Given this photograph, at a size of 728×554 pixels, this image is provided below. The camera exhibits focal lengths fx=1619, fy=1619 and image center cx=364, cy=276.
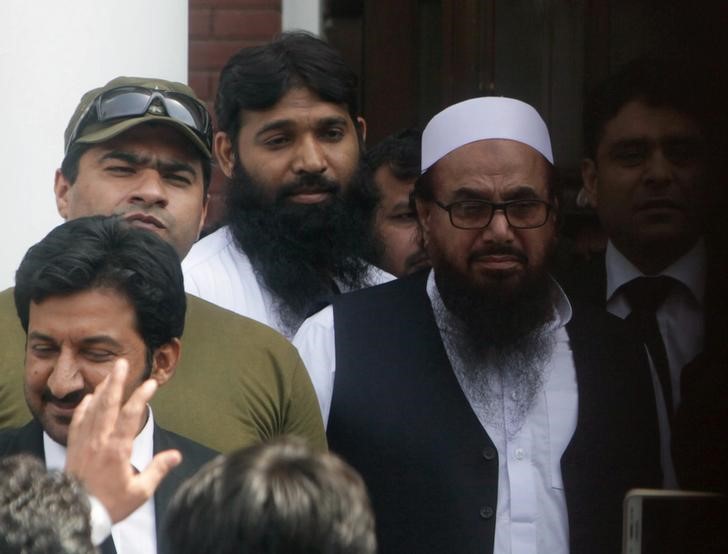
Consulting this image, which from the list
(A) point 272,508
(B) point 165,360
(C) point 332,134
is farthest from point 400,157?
(A) point 272,508

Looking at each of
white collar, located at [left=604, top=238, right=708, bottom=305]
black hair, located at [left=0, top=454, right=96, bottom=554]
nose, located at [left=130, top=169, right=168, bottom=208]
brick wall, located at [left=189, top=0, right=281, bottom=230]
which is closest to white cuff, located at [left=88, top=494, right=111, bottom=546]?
black hair, located at [left=0, top=454, right=96, bottom=554]

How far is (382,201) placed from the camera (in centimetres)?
472

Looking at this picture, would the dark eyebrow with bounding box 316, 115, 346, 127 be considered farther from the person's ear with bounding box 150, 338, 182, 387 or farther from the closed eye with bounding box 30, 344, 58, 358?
the closed eye with bounding box 30, 344, 58, 358

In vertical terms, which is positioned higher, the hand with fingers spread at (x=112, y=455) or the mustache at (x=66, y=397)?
the mustache at (x=66, y=397)

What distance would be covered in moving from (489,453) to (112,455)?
1.24m

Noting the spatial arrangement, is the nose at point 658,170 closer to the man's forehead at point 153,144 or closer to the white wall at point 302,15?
the man's forehead at point 153,144

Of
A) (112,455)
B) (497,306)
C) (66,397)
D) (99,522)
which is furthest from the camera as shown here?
(497,306)

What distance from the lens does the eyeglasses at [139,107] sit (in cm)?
374

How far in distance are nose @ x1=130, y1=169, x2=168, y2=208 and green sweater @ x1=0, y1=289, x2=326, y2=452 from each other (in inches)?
12.3

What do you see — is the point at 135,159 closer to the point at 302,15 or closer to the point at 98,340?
the point at 98,340

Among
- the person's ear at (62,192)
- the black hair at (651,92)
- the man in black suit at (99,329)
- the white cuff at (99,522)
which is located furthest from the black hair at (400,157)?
the white cuff at (99,522)

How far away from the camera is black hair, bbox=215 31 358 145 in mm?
4348

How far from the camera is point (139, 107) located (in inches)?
147

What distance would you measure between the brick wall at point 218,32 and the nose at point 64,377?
2557 millimetres
